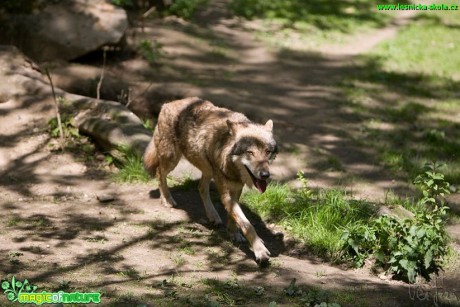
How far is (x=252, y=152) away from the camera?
22.7ft

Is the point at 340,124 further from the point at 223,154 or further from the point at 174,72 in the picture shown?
the point at 223,154

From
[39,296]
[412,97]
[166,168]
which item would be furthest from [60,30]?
[39,296]

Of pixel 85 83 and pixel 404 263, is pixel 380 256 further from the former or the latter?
pixel 85 83

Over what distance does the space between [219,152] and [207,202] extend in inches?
46.9

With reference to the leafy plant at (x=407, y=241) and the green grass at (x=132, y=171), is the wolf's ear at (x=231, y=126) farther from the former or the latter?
the green grass at (x=132, y=171)

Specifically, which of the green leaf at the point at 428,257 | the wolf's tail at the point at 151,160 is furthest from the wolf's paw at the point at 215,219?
the green leaf at the point at 428,257

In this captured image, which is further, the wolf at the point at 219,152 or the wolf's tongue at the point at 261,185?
the wolf at the point at 219,152

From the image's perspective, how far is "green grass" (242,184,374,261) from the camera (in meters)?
7.49

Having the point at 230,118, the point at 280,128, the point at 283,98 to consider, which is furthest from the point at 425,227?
the point at 283,98

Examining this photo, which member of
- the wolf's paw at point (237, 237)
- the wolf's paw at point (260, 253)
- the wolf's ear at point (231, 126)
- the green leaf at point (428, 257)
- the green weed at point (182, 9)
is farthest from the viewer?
the green weed at point (182, 9)

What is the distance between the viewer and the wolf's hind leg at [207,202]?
822 cm

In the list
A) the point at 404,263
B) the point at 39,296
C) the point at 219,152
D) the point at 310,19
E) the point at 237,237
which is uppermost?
the point at 219,152

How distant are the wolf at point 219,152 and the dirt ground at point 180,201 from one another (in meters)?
0.30

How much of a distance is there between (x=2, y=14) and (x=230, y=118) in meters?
6.73
